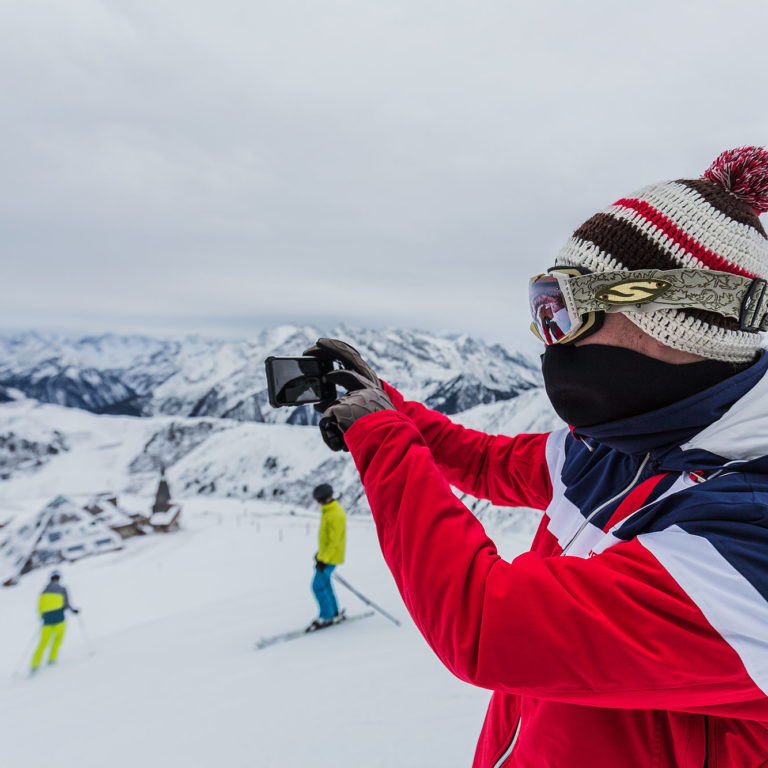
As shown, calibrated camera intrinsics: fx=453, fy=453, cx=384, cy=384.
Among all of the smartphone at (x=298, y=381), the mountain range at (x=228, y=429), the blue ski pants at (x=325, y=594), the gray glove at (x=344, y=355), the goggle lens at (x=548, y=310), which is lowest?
the mountain range at (x=228, y=429)

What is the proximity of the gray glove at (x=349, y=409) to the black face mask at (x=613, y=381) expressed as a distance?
1.64ft

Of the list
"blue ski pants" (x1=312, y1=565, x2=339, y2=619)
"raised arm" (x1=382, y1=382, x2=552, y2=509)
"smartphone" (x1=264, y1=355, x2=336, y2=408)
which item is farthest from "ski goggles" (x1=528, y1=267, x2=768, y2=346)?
"blue ski pants" (x1=312, y1=565, x2=339, y2=619)

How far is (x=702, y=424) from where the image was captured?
1.04m

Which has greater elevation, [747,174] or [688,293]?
[747,174]

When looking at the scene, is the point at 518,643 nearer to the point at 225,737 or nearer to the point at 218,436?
the point at 225,737

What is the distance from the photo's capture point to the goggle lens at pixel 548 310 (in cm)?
128

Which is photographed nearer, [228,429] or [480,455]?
[480,455]

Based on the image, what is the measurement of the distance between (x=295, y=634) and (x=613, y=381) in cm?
667

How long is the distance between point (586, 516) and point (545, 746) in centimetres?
60

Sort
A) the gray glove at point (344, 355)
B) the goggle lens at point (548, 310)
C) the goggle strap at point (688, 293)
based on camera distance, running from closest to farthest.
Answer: the goggle strap at point (688, 293), the goggle lens at point (548, 310), the gray glove at point (344, 355)

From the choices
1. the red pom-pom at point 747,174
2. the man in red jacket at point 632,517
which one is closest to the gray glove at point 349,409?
the man in red jacket at point 632,517

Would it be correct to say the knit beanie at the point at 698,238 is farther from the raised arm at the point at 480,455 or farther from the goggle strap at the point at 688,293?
the raised arm at the point at 480,455

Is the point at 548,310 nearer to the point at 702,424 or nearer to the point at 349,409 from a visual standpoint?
the point at 702,424

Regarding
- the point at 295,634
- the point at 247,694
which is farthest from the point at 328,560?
the point at 247,694
